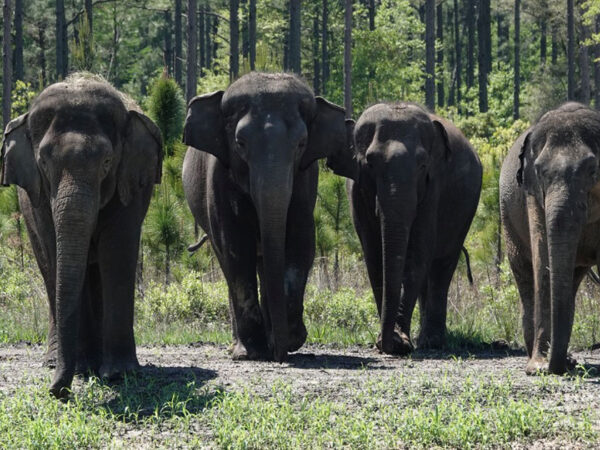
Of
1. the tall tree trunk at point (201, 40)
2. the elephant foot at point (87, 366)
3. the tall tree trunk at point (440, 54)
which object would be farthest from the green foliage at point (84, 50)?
the tall tree trunk at point (440, 54)

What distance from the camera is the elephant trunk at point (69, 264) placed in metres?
8.49

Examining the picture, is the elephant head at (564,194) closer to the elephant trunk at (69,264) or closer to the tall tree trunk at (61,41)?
the elephant trunk at (69,264)

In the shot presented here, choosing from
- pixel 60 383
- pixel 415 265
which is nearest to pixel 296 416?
pixel 60 383

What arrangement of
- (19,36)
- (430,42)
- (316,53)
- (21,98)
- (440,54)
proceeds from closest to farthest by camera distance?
1. (430,42)
2. (21,98)
3. (19,36)
4. (316,53)
5. (440,54)

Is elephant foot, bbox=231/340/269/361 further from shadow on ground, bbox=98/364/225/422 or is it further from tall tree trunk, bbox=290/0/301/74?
tall tree trunk, bbox=290/0/301/74

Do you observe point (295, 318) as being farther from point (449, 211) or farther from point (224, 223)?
point (449, 211)

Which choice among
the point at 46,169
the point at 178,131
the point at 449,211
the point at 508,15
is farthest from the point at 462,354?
the point at 508,15

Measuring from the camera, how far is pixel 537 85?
183 feet

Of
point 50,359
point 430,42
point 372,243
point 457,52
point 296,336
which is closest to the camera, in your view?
point 50,359

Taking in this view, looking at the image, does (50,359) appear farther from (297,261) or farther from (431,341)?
(431,341)

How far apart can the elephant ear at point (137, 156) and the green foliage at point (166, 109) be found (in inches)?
427

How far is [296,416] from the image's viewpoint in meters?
7.99

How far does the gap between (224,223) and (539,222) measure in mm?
3050

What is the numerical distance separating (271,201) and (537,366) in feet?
8.94
